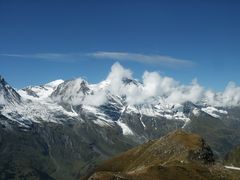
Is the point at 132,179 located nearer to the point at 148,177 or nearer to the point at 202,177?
the point at 148,177

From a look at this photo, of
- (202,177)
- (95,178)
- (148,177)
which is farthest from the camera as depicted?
(202,177)

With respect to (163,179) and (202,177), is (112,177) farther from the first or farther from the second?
(202,177)

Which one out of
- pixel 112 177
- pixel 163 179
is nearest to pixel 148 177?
pixel 163 179

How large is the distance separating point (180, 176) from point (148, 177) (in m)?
17.9

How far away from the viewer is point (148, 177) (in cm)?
17950

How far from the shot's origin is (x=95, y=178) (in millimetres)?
160000

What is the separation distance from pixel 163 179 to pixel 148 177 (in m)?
6.90

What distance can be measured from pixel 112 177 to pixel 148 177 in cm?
2342

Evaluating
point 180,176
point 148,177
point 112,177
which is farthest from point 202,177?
point 112,177

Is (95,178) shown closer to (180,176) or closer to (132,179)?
(132,179)

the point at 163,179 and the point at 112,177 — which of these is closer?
the point at 112,177

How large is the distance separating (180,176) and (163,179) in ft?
37.1

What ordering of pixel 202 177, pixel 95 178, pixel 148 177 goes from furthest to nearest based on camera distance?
pixel 202 177 → pixel 148 177 → pixel 95 178

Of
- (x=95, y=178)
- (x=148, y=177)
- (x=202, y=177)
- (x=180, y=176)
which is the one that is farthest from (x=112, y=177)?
(x=202, y=177)
